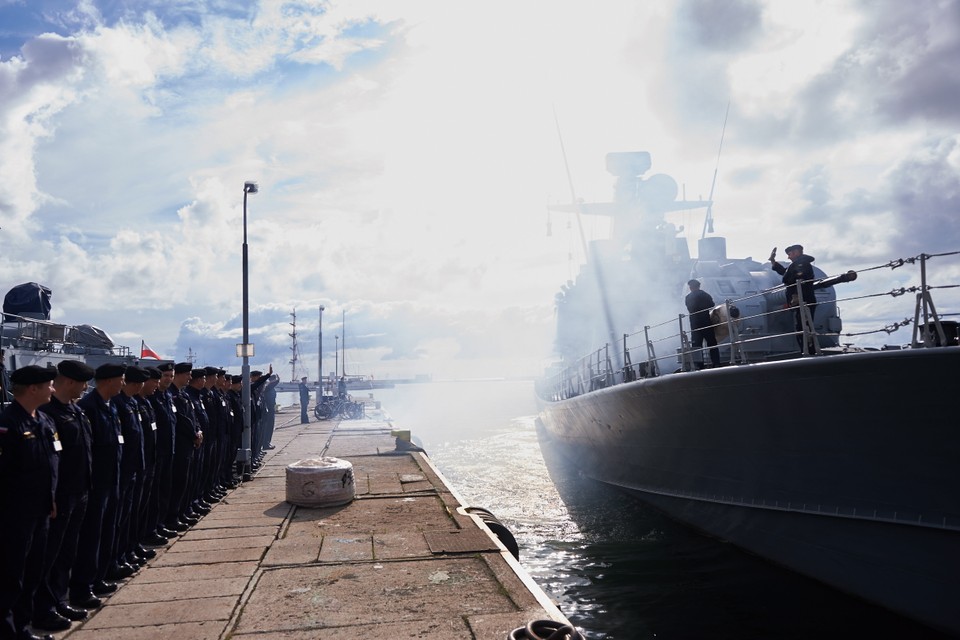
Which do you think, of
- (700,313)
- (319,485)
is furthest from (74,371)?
(700,313)

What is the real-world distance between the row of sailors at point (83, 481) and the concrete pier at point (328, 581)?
30 centimetres

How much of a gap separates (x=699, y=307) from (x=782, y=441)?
318 centimetres

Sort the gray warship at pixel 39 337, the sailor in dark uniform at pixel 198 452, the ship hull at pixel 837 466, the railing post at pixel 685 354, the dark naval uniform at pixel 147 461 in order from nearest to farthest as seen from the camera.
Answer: the ship hull at pixel 837 466 → the dark naval uniform at pixel 147 461 → the sailor in dark uniform at pixel 198 452 → the railing post at pixel 685 354 → the gray warship at pixel 39 337

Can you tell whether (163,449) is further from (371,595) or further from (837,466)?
(837,466)

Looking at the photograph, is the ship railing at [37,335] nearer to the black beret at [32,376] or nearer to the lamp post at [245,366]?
the lamp post at [245,366]

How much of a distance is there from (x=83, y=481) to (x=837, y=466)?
7308 millimetres

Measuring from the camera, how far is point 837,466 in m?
7.29

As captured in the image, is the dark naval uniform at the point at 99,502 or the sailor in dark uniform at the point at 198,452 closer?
the dark naval uniform at the point at 99,502

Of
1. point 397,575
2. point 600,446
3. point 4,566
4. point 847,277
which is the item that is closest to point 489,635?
point 397,575

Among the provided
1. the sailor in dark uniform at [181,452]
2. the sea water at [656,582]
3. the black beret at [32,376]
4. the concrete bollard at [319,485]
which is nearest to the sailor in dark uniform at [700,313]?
the sea water at [656,582]

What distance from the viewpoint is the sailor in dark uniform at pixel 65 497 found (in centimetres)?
487

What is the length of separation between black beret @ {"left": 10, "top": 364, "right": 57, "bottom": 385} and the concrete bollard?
5.20 m

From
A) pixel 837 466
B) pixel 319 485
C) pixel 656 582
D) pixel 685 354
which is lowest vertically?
pixel 656 582

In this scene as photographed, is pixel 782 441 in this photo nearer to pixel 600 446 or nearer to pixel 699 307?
pixel 699 307
